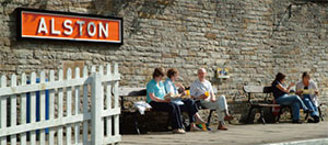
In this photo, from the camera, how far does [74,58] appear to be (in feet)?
31.4

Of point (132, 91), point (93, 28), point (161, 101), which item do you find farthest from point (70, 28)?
point (161, 101)

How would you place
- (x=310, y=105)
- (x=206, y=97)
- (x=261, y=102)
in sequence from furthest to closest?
1. (x=261, y=102)
2. (x=310, y=105)
3. (x=206, y=97)

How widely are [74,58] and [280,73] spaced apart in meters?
5.01

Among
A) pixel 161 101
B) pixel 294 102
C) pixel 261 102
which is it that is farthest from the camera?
pixel 261 102

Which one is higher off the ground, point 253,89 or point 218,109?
point 253,89

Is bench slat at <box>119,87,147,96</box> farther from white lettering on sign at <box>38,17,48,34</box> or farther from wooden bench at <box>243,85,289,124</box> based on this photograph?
wooden bench at <box>243,85,289,124</box>

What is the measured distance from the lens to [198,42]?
1145 centimetres

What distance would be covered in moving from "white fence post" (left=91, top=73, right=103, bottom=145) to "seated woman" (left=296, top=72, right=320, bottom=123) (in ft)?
23.3

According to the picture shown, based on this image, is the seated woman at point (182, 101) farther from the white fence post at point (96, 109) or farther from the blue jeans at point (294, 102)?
the white fence post at point (96, 109)

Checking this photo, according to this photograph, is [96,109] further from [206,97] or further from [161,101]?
[206,97]

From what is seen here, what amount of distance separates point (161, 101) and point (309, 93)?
4480 millimetres

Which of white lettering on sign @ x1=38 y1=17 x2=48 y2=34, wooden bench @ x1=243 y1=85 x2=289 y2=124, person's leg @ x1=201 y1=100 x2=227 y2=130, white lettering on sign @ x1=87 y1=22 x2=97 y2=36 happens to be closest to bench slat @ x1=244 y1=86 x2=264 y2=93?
wooden bench @ x1=243 y1=85 x2=289 y2=124

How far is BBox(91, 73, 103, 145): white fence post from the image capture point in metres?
6.44

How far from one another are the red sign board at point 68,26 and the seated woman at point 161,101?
1.13 m
